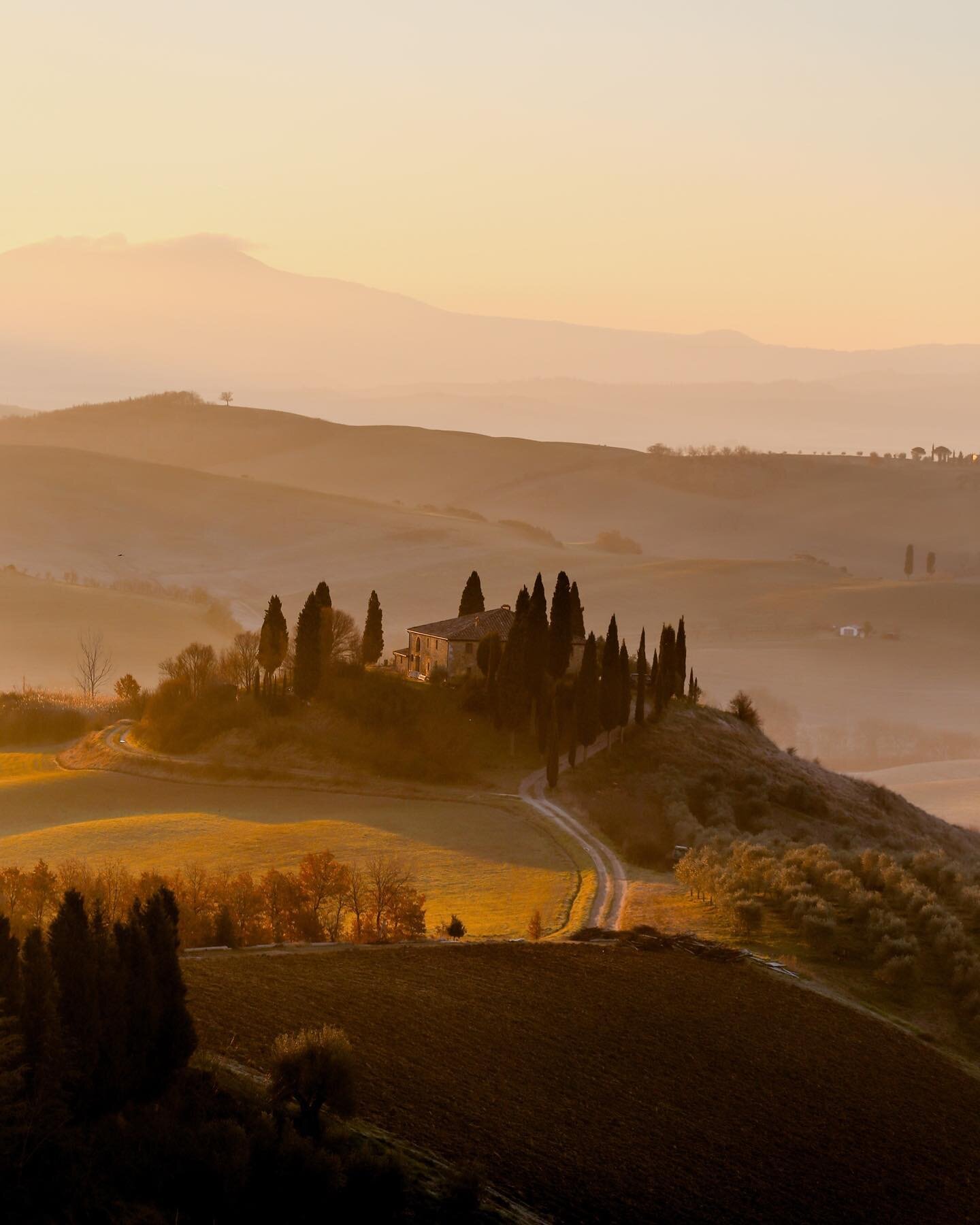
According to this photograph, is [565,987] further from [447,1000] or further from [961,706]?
[961,706]

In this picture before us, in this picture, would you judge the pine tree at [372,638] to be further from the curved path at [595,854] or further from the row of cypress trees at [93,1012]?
the row of cypress trees at [93,1012]

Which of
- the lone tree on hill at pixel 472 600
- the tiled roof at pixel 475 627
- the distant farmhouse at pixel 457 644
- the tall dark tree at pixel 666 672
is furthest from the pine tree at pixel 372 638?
the tall dark tree at pixel 666 672

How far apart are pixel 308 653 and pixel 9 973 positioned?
48.7 m

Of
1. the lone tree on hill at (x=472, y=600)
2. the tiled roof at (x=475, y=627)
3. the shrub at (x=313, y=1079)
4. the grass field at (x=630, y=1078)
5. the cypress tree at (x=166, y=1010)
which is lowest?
the grass field at (x=630, y=1078)

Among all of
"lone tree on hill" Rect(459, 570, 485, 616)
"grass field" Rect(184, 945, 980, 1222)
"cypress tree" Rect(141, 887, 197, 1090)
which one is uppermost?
"lone tree on hill" Rect(459, 570, 485, 616)

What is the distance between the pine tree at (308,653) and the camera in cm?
6931

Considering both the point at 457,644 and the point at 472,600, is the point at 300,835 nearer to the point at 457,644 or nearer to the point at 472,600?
the point at 457,644

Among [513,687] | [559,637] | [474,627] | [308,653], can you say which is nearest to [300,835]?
[308,653]

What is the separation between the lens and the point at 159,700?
7362 centimetres

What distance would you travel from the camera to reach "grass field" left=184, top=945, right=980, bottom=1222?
23391 millimetres

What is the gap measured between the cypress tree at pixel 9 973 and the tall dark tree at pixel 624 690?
161ft

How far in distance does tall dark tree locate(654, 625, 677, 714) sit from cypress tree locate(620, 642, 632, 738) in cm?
224

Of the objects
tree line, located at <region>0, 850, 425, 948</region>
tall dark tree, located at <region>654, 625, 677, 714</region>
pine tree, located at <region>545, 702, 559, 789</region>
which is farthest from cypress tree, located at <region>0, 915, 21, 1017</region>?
tall dark tree, located at <region>654, 625, 677, 714</region>

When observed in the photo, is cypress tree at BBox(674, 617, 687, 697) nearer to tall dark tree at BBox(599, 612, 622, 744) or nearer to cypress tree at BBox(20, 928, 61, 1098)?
tall dark tree at BBox(599, 612, 622, 744)
